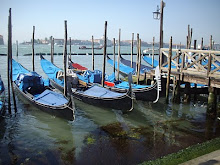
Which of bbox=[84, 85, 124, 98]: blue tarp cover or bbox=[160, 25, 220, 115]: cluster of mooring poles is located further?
bbox=[84, 85, 124, 98]: blue tarp cover

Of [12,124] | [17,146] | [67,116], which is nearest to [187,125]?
[67,116]

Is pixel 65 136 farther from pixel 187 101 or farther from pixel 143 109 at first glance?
pixel 187 101

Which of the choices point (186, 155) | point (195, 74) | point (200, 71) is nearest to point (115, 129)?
point (186, 155)

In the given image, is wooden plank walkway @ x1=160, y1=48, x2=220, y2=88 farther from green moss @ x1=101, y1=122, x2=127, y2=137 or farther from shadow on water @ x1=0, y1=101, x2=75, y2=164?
shadow on water @ x1=0, y1=101, x2=75, y2=164

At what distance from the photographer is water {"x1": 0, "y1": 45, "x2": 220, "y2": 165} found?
230 inches

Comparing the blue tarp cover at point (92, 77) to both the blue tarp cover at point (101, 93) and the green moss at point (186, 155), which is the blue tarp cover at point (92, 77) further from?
the green moss at point (186, 155)

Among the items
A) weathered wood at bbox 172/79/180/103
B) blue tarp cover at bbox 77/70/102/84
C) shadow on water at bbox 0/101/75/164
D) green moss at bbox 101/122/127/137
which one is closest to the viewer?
shadow on water at bbox 0/101/75/164

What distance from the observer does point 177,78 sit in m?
9.90

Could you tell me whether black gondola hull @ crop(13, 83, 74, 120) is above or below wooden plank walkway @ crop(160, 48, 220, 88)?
below

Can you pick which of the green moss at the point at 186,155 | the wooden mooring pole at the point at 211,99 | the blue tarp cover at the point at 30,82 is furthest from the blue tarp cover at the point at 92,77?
the green moss at the point at 186,155

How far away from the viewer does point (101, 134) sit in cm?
725

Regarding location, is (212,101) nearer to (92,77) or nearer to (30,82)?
(92,77)

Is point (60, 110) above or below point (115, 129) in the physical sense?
above

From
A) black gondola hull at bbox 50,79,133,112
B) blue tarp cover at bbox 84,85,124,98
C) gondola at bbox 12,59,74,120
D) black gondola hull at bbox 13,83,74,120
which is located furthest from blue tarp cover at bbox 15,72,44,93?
blue tarp cover at bbox 84,85,124,98
